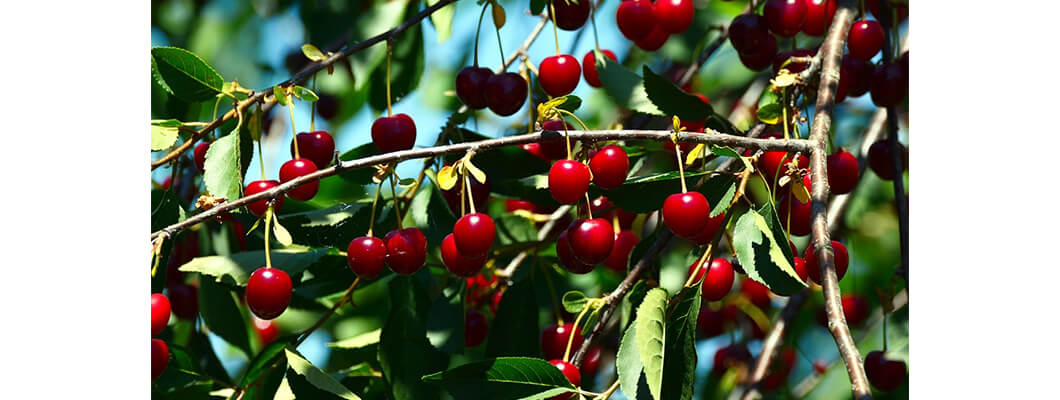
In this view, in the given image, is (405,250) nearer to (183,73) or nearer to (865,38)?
(183,73)

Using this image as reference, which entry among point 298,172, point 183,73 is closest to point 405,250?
point 298,172

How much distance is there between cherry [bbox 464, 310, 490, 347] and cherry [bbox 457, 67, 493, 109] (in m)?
0.42

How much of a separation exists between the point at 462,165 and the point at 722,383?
63.2 inches

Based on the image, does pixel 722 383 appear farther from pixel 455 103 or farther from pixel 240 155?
pixel 240 155

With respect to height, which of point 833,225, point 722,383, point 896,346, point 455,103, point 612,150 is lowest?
point 722,383

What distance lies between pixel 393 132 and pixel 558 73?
246mm

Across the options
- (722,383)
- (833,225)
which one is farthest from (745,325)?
(833,225)

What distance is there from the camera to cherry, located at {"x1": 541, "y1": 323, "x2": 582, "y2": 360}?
140cm

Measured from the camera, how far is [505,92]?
137 cm

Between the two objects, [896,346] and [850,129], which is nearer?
[896,346]

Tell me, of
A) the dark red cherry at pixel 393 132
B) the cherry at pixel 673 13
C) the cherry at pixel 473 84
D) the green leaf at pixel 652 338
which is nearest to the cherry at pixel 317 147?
the dark red cherry at pixel 393 132

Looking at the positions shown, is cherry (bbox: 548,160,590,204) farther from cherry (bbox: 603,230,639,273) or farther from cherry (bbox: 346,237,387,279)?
cherry (bbox: 603,230,639,273)
